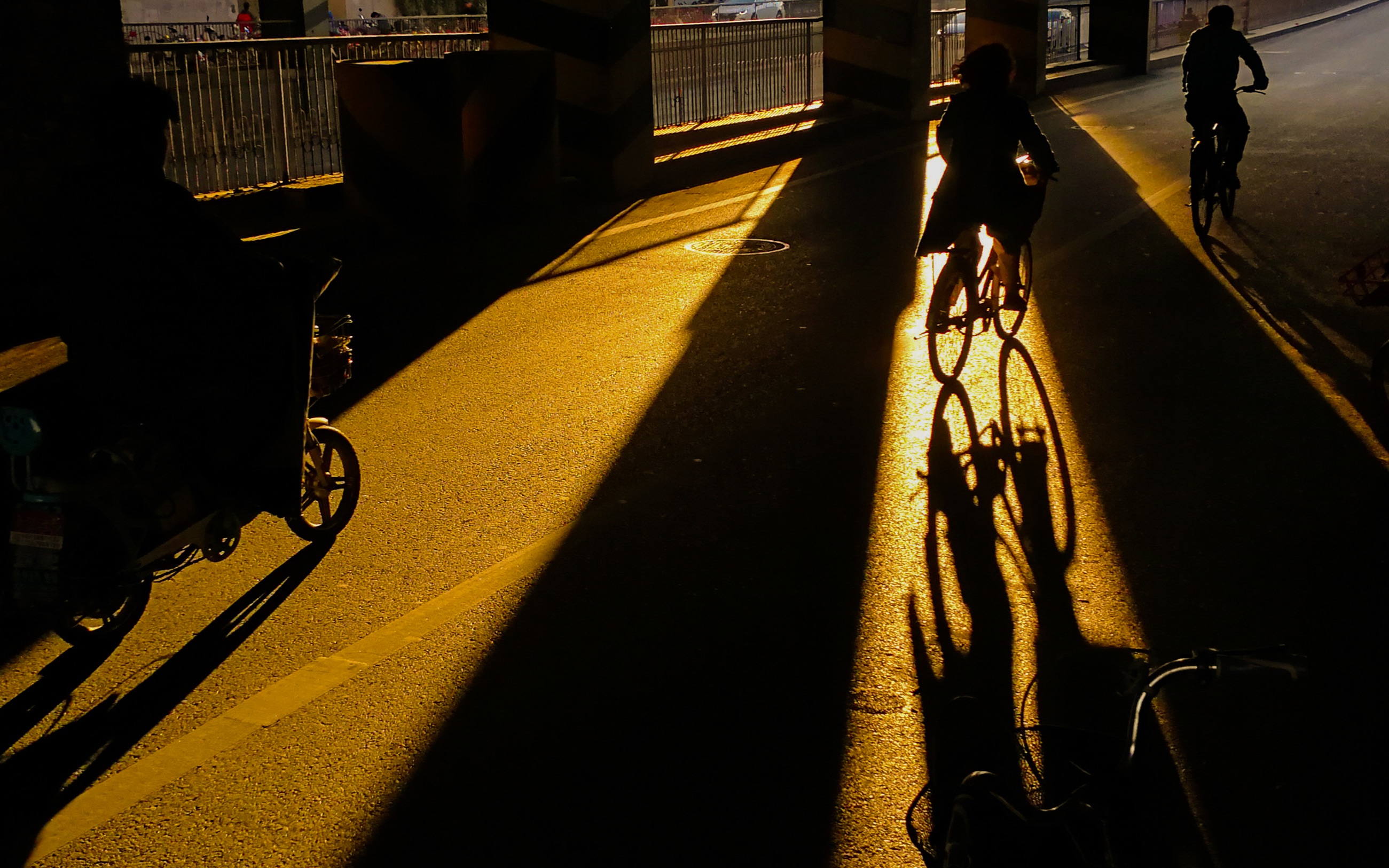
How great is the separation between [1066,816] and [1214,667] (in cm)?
38

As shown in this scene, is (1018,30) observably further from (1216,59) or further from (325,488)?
(325,488)

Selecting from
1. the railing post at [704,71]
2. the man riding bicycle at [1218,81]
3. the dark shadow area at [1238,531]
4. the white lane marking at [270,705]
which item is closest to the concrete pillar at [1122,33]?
the railing post at [704,71]

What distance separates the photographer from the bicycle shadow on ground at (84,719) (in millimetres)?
3883

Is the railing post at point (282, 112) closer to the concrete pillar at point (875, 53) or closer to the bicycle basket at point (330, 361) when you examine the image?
the bicycle basket at point (330, 361)

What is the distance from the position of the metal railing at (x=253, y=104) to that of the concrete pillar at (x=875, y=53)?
32.2ft

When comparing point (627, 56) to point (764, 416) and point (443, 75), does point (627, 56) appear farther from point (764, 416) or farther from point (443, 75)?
point (764, 416)

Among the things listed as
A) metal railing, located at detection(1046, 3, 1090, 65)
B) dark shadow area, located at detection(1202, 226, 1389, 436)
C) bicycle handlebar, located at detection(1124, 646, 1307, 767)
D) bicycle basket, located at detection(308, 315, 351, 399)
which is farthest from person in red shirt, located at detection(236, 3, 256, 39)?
bicycle handlebar, located at detection(1124, 646, 1307, 767)

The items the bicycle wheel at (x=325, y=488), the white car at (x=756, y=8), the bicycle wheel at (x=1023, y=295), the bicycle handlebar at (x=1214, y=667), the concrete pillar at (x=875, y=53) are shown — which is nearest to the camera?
the bicycle handlebar at (x=1214, y=667)

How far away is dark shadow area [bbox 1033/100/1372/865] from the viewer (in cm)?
388

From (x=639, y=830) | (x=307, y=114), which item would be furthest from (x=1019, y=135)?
(x=307, y=114)

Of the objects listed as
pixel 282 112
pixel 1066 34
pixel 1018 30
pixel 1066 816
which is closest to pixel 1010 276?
pixel 1066 816

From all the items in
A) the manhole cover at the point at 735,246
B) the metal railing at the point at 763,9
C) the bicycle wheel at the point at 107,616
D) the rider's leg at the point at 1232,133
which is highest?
the metal railing at the point at 763,9

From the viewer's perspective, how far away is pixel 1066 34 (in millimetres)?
34500

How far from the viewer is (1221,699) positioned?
434cm
